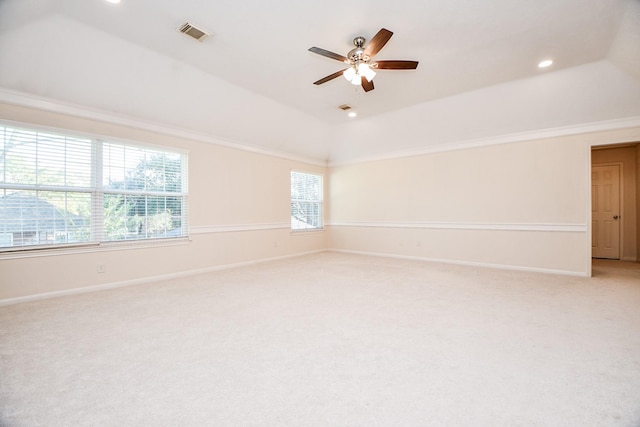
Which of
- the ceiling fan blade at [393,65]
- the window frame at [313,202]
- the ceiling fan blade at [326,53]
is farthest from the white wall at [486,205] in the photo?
the ceiling fan blade at [326,53]

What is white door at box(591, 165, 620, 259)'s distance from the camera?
584cm

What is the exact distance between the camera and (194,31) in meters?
2.84

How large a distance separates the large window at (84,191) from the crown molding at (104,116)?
11.8 inches

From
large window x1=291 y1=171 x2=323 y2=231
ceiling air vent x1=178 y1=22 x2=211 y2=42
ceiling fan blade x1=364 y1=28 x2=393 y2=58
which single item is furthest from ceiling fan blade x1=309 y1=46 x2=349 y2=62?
large window x1=291 y1=171 x2=323 y2=231

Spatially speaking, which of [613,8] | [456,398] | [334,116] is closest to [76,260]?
[456,398]

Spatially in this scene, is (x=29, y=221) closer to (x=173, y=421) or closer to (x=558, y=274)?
(x=173, y=421)

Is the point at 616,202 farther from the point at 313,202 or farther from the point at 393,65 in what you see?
the point at 313,202

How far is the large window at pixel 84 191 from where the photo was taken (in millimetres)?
3084

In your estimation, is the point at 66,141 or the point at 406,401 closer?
the point at 406,401

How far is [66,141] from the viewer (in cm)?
340

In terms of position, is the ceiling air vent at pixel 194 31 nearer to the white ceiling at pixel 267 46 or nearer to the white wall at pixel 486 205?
the white ceiling at pixel 267 46

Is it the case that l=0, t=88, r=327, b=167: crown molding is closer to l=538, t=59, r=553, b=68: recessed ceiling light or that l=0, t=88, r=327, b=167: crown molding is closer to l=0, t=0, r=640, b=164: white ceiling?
l=0, t=0, r=640, b=164: white ceiling

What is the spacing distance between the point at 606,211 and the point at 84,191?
9.85 meters

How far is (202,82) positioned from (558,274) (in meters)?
6.38
